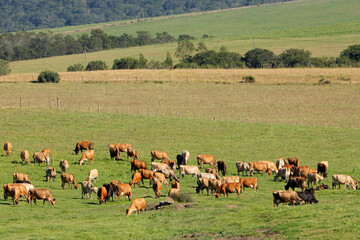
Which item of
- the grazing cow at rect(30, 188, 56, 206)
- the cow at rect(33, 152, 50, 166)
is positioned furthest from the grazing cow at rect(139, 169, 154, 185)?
the cow at rect(33, 152, 50, 166)

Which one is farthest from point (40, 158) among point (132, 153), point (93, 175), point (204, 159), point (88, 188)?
point (204, 159)

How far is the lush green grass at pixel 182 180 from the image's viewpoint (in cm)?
2148

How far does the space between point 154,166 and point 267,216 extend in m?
12.7

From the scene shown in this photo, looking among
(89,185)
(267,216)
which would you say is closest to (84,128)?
(89,185)

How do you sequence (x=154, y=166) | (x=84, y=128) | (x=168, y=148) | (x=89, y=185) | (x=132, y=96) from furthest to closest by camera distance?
(x=132, y=96) → (x=84, y=128) → (x=168, y=148) → (x=154, y=166) → (x=89, y=185)

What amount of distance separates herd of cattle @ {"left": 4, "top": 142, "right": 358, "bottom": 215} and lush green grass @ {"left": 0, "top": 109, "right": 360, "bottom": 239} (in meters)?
0.48

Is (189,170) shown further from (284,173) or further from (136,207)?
(136,207)

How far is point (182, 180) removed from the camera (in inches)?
1340

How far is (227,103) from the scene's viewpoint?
70.6 m

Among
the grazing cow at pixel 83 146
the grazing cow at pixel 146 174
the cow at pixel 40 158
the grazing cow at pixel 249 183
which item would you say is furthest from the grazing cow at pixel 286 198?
the grazing cow at pixel 83 146

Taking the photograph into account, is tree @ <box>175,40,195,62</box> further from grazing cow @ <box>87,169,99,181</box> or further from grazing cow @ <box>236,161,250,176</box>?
grazing cow @ <box>87,169,99,181</box>

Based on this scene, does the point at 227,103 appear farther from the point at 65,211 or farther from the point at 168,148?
the point at 65,211

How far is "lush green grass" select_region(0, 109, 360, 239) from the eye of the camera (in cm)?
2148

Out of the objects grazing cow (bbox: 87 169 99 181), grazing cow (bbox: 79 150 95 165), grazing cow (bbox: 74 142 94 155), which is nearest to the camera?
grazing cow (bbox: 87 169 99 181)
